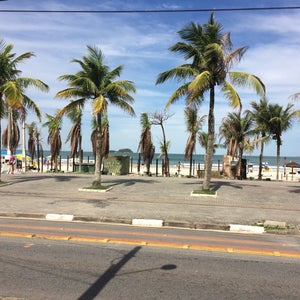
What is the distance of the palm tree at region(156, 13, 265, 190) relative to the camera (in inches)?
669

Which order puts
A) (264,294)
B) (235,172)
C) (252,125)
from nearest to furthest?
(264,294) → (235,172) → (252,125)

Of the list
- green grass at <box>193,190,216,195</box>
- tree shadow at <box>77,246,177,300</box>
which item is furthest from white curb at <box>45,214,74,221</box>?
green grass at <box>193,190,216,195</box>

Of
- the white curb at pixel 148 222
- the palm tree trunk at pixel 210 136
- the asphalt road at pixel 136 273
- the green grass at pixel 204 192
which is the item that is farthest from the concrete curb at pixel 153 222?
the palm tree trunk at pixel 210 136

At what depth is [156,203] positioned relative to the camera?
51.0 feet

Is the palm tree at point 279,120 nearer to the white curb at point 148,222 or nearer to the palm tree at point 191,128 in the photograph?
the palm tree at point 191,128

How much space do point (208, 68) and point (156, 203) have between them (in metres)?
6.68

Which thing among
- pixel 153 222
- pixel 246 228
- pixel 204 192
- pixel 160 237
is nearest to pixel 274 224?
pixel 246 228

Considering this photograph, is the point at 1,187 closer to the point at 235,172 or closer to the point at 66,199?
the point at 66,199

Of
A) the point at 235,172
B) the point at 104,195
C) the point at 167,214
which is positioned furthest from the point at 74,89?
the point at 235,172

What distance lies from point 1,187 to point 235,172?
1996 cm

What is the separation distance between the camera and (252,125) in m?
36.1

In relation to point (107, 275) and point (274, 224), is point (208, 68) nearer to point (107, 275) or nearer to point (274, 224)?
point (274, 224)

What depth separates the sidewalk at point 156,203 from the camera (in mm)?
12445

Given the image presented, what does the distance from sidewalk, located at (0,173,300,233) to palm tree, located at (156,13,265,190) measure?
7.53 feet
